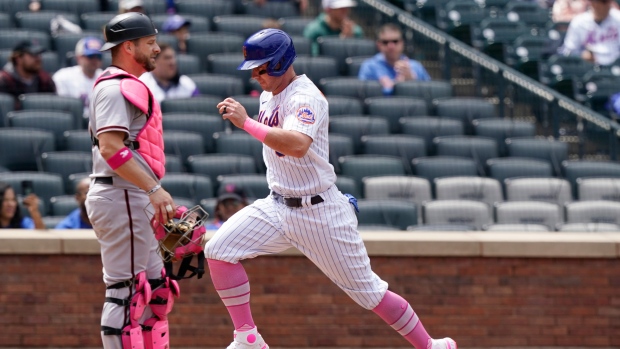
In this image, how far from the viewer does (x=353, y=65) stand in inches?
447

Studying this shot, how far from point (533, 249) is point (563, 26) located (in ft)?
22.0

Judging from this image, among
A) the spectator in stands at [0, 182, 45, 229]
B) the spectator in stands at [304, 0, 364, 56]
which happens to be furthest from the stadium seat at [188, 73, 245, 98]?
the spectator in stands at [0, 182, 45, 229]

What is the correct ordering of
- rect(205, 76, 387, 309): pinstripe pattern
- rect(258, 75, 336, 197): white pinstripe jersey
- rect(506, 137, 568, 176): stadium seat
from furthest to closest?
1. rect(506, 137, 568, 176): stadium seat
2. rect(205, 76, 387, 309): pinstripe pattern
3. rect(258, 75, 336, 197): white pinstripe jersey

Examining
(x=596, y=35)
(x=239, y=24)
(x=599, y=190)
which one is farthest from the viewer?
(x=596, y=35)

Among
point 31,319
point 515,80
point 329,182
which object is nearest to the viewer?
point 329,182

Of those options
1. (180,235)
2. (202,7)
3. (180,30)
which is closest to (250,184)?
(180,30)

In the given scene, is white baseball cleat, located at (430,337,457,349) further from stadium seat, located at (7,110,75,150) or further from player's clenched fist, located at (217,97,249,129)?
stadium seat, located at (7,110,75,150)

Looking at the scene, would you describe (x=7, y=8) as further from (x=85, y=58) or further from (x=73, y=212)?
(x=73, y=212)

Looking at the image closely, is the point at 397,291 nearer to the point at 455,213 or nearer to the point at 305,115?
the point at 455,213

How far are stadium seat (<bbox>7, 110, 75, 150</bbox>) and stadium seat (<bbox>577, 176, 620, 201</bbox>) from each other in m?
4.39

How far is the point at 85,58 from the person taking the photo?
10.1 metres

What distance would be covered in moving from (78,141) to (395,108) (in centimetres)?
297

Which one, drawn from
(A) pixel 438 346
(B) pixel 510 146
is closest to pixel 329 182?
(A) pixel 438 346

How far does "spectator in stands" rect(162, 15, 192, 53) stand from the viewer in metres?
11.3
